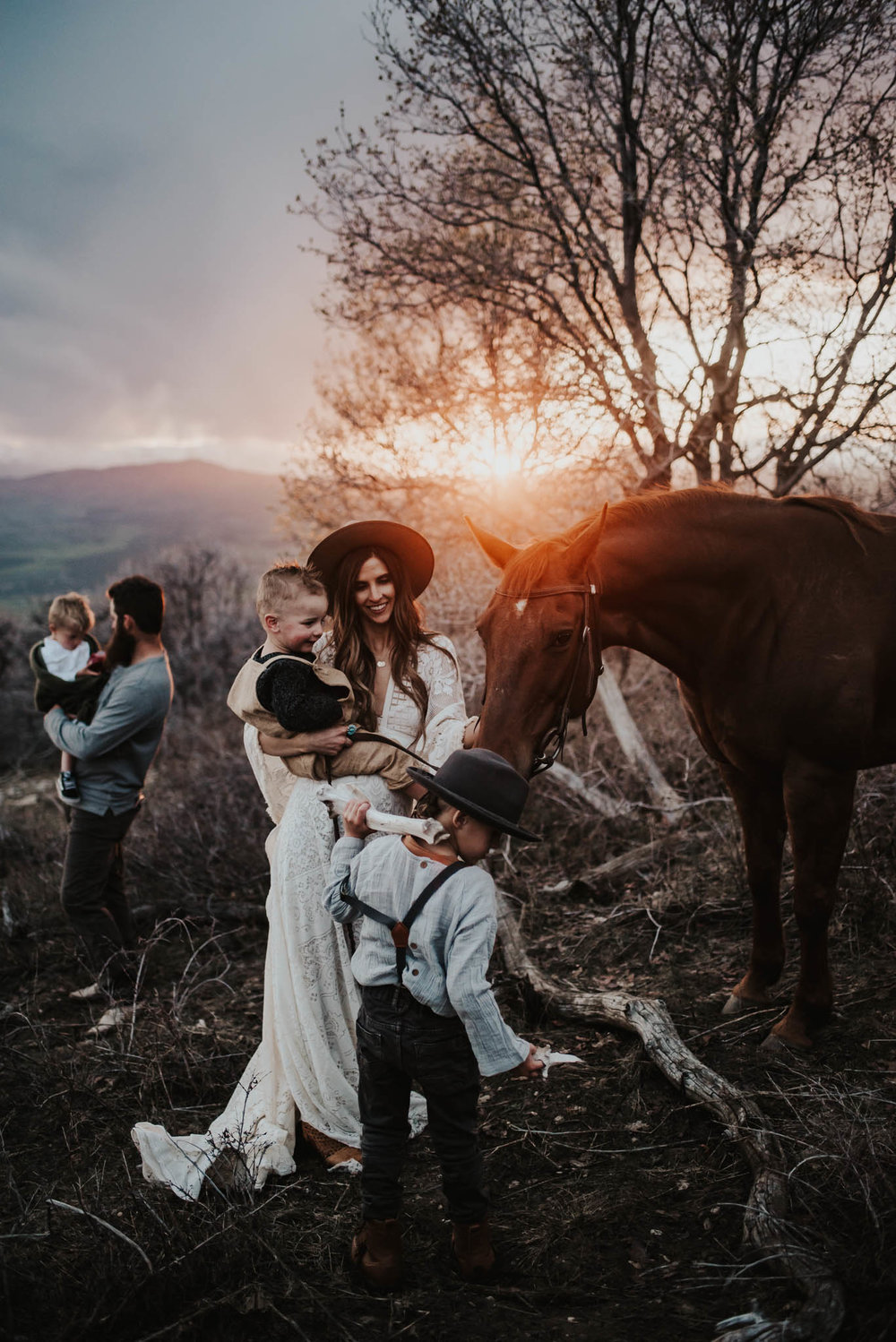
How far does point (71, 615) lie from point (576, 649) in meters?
3.45

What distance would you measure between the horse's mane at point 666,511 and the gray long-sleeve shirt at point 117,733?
8.63 ft

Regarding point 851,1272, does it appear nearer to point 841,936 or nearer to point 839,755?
point 839,755

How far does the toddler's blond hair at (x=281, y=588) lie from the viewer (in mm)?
2805

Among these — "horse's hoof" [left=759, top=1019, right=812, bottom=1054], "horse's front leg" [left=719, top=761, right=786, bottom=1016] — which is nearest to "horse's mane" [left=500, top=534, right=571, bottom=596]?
"horse's front leg" [left=719, top=761, right=786, bottom=1016]

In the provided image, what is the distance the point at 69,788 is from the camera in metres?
4.66

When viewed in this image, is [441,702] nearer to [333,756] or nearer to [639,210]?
[333,756]

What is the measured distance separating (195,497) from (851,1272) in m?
51.3

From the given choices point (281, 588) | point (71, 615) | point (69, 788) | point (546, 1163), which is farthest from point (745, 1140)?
point (71, 615)

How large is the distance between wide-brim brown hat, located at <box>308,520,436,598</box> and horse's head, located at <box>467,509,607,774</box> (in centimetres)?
42

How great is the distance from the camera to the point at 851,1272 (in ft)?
6.29

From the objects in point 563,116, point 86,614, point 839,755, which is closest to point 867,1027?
point 839,755

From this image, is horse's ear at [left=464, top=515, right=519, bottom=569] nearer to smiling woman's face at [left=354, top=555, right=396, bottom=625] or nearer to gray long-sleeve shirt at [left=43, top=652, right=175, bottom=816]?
smiling woman's face at [left=354, top=555, right=396, bottom=625]

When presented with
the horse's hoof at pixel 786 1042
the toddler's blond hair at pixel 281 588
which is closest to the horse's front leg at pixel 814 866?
the horse's hoof at pixel 786 1042

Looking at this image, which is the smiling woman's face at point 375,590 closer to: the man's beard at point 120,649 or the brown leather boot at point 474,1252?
the brown leather boot at point 474,1252
